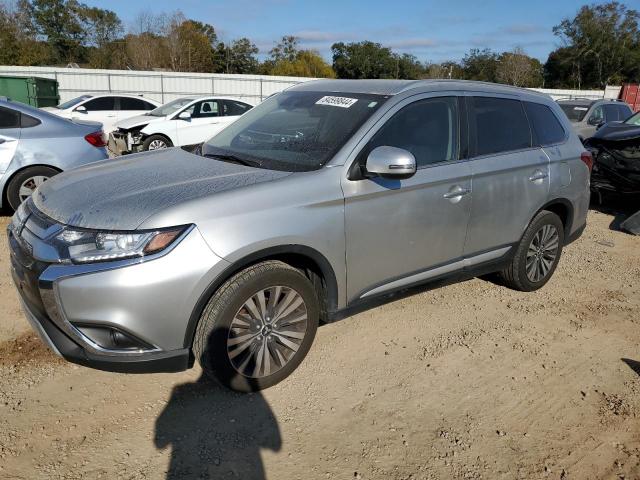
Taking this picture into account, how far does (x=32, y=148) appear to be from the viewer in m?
6.12

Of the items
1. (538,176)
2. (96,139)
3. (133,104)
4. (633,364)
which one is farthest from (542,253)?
(133,104)

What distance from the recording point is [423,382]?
329 centimetres

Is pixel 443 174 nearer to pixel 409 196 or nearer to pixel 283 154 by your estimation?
pixel 409 196

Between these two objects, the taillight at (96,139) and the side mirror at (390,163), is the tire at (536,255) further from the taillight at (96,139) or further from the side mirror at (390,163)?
the taillight at (96,139)

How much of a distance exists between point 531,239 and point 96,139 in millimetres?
5199

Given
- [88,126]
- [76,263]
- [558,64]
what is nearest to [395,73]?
[558,64]

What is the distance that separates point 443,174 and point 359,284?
0.99m

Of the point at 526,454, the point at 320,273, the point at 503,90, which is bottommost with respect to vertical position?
the point at 526,454

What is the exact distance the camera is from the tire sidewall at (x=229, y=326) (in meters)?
2.74

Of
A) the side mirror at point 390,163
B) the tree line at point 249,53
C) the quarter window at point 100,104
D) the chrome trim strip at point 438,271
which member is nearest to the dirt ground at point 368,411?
the chrome trim strip at point 438,271

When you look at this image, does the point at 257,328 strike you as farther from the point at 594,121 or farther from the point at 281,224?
the point at 594,121

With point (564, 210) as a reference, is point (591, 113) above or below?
above

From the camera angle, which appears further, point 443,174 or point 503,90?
point 503,90

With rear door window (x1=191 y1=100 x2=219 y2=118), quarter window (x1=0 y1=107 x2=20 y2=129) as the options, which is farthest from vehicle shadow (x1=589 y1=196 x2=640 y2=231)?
rear door window (x1=191 y1=100 x2=219 y2=118)
